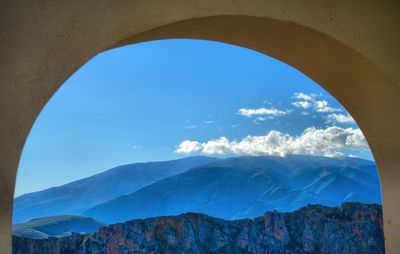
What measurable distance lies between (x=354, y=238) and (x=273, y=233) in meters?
3.66

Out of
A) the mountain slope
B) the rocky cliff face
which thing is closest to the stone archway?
the rocky cliff face

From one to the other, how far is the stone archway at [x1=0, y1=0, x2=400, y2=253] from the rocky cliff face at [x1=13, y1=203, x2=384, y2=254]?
18.0 meters

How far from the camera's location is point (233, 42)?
2.71 metres

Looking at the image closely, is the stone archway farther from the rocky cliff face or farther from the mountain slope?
the mountain slope

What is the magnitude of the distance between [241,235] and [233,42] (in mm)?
20033

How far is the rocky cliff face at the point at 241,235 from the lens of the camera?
20609 mm

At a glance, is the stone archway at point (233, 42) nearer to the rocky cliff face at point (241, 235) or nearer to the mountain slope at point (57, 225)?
the rocky cliff face at point (241, 235)

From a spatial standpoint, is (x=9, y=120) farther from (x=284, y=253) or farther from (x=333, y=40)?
(x=284, y=253)

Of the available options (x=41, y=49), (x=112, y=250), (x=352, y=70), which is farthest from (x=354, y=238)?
(x=41, y=49)

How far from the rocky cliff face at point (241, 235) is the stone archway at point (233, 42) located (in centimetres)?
1802

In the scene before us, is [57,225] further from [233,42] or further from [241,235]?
[233,42]

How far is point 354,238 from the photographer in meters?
21.4

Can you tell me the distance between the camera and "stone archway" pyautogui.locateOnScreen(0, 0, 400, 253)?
1.71 m

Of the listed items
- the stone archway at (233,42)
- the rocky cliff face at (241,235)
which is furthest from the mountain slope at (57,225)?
the stone archway at (233,42)
